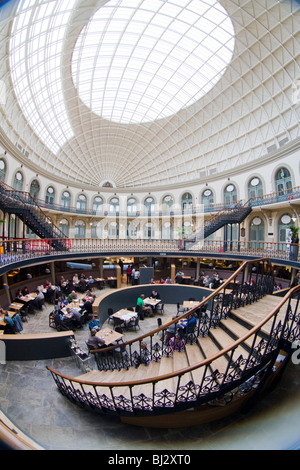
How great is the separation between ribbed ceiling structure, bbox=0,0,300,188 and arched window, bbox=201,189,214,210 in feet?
9.21

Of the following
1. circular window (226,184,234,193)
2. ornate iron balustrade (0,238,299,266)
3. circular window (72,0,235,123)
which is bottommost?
ornate iron balustrade (0,238,299,266)

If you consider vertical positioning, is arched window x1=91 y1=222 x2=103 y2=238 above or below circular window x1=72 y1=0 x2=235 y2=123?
below

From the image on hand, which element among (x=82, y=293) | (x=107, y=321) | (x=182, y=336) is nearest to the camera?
(x=182, y=336)

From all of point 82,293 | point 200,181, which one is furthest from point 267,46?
point 82,293

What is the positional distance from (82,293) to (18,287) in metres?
4.62

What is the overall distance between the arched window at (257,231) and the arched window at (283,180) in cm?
402

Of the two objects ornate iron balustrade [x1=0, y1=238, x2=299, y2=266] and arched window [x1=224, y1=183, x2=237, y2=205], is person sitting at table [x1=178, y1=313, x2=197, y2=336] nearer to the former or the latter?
ornate iron balustrade [x1=0, y1=238, x2=299, y2=266]

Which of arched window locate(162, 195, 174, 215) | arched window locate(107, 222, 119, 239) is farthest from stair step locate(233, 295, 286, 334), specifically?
arched window locate(107, 222, 119, 239)

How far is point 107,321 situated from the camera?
1276cm

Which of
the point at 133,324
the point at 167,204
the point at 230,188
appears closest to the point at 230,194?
the point at 230,188

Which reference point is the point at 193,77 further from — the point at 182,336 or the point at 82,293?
the point at 182,336

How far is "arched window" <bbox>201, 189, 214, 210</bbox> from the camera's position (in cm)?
2888

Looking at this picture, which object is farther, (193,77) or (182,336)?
(193,77)

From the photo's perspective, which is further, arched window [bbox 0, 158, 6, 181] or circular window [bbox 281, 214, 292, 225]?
circular window [bbox 281, 214, 292, 225]
